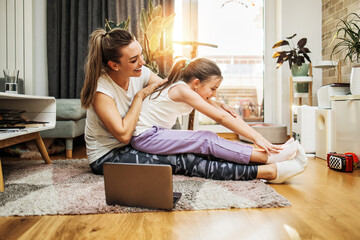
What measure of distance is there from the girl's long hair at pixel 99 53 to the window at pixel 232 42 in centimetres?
217

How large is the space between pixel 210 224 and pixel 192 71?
832 millimetres

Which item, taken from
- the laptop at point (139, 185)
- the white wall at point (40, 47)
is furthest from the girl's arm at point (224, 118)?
the white wall at point (40, 47)

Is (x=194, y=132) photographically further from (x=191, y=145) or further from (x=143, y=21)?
(x=143, y=21)

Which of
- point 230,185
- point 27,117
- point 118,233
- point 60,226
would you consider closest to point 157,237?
point 118,233

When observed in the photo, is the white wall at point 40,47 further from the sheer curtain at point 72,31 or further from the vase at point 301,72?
the vase at point 301,72

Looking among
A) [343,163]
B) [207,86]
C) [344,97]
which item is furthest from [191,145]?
[344,97]

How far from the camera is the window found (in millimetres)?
3539

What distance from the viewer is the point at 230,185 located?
4.32 ft

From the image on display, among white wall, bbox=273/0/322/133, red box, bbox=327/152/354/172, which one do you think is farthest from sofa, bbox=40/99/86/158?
white wall, bbox=273/0/322/133

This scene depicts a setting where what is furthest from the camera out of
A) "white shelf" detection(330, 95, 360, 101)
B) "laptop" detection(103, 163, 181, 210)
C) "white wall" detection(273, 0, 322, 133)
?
"white wall" detection(273, 0, 322, 133)

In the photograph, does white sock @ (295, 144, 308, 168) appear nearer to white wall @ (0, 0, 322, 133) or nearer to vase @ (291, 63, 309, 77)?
vase @ (291, 63, 309, 77)

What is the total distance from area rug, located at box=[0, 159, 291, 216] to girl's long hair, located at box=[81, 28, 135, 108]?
410mm

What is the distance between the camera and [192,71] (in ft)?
4.97

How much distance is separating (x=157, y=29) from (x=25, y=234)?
93.2 inches
